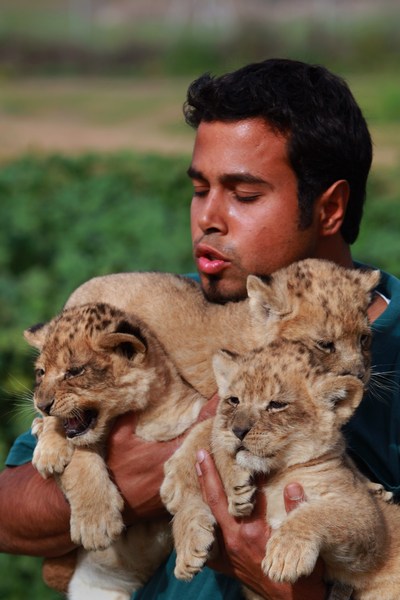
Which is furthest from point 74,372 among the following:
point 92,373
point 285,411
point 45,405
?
point 285,411

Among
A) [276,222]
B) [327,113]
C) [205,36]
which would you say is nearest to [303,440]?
[276,222]

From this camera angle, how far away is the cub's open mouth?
18.1 ft

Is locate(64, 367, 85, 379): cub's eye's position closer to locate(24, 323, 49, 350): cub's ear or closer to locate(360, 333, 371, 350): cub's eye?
locate(24, 323, 49, 350): cub's ear

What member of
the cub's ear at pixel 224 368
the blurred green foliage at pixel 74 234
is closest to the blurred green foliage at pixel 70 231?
the blurred green foliage at pixel 74 234

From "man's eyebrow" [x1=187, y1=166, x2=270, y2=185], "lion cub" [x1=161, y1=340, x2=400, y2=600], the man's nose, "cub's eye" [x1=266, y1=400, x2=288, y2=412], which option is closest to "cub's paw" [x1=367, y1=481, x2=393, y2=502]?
"lion cub" [x1=161, y1=340, x2=400, y2=600]

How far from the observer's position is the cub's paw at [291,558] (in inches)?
189

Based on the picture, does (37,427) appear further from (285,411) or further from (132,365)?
(285,411)

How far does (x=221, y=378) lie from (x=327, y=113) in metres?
1.79

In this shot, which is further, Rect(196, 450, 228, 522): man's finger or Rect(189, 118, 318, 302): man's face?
Rect(189, 118, 318, 302): man's face

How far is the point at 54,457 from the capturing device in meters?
5.59

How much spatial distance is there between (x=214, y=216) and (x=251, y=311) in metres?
0.55

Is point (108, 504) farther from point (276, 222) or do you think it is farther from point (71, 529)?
point (276, 222)

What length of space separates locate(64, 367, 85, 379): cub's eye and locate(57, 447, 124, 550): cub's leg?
34 cm

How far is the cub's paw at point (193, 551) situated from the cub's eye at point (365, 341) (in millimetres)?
1129
